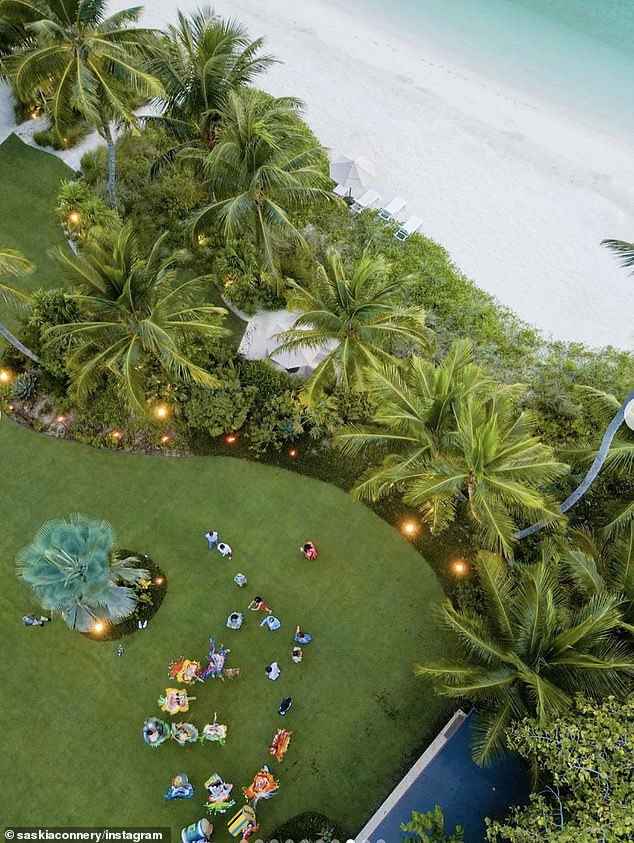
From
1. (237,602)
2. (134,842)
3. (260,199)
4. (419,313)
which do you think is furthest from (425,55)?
(134,842)

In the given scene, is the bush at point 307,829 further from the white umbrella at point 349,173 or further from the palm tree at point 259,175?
the white umbrella at point 349,173

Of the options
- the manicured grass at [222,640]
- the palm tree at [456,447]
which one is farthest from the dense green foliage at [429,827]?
the palm tree at [456,447]

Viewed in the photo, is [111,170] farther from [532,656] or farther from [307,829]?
[307,829]

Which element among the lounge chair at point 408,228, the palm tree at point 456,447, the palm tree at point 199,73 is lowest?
the palm tree at point 456,447

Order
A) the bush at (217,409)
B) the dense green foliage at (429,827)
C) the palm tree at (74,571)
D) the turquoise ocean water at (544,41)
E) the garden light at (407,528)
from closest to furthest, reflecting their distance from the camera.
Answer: the dense green foliage at (429,827), the palm tree at (74,571), the garden light at (407,528), the bush at (217,409), the turquoise ocean water at (544,41)

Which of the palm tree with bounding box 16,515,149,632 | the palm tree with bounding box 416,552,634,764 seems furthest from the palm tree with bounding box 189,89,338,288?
the palm tree with bounding box 416,552,634,764

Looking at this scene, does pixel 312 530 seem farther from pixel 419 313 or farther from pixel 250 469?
pixel 419 313
